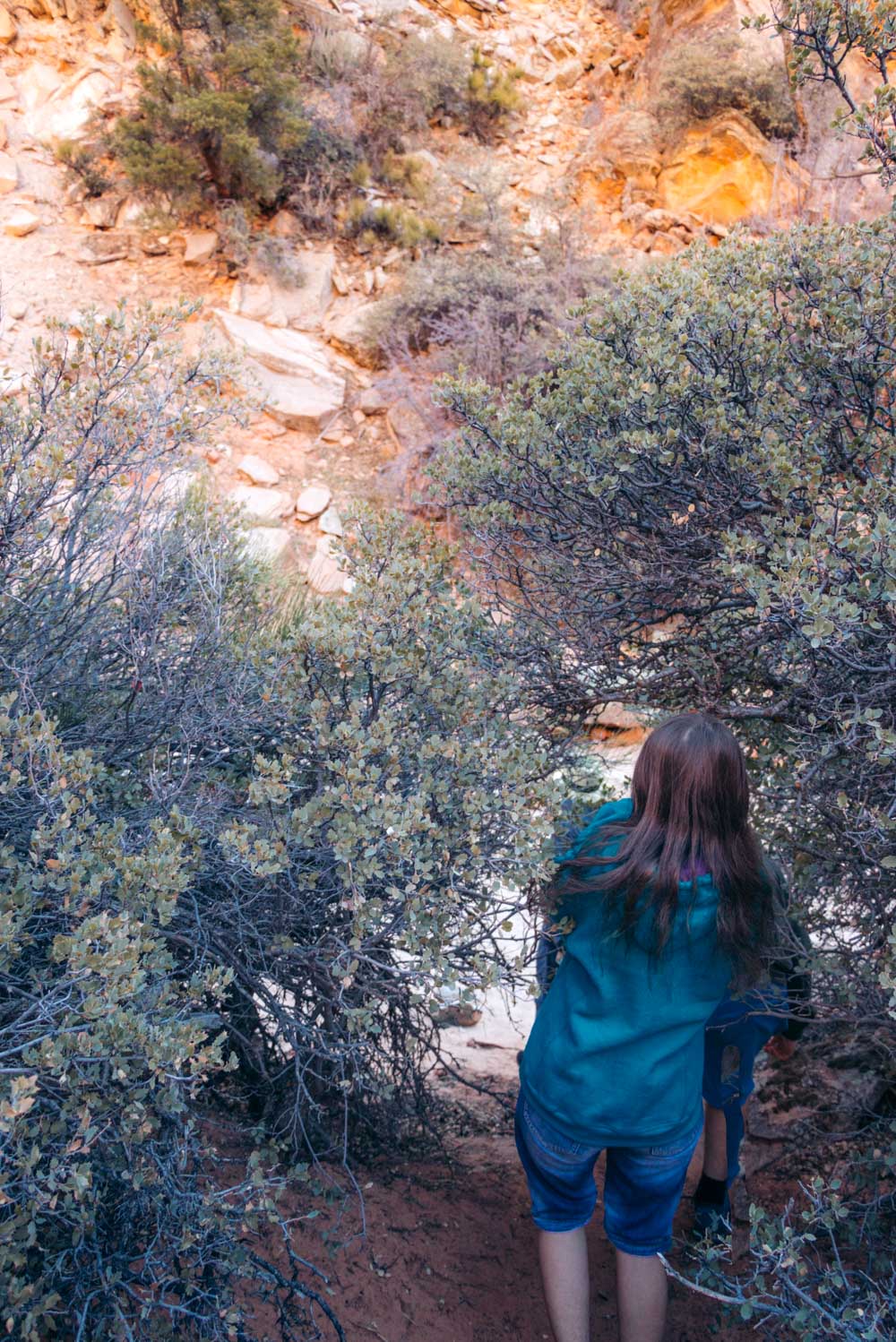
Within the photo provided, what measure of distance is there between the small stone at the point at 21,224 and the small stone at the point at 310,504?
4756 mm

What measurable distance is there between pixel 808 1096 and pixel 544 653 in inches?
83.9

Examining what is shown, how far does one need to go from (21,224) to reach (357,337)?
410 cm

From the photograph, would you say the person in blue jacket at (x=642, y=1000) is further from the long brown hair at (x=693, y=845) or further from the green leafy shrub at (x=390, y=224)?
the green leafy shrub at (x=390, y=224)

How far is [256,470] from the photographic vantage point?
977 cm

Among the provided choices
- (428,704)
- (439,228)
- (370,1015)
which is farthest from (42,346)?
(439,228)

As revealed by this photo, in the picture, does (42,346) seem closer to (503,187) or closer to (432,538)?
(432,538)

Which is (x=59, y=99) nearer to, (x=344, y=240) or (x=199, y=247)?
(x=199, y=247)

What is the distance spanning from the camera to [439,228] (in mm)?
11727

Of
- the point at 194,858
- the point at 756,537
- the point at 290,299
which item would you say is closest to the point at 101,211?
the point at 290,299

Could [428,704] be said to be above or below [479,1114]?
above

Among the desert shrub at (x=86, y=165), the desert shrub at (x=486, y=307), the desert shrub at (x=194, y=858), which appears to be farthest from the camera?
the desert shrub at (x=86, y=165)

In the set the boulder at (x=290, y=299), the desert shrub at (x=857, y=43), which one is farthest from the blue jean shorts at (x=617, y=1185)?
the boulder at (x=290, y=299)

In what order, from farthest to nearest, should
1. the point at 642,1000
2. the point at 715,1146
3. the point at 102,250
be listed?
the point at 102,250 < the point at 715,1146 < the point at 642,1000

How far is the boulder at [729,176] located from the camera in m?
12.2
